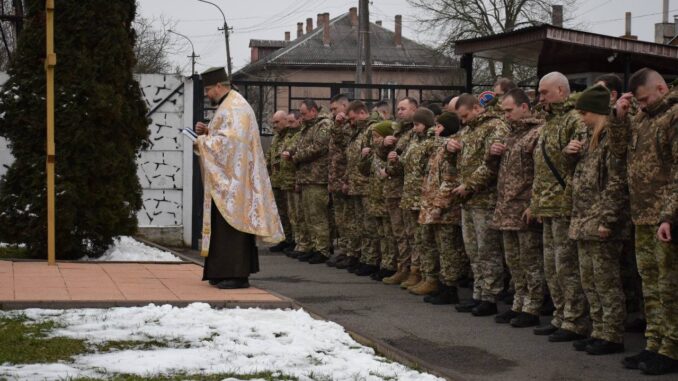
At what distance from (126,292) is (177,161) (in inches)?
285

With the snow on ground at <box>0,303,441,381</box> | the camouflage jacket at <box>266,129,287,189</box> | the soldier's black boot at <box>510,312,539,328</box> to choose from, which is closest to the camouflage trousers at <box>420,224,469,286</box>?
the soldier's black boot at <box>510,312,539,328</box>

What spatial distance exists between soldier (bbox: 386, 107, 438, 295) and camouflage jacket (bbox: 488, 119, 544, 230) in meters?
2.16

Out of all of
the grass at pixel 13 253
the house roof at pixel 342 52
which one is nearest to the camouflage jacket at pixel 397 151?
the grass at pixel 13 253

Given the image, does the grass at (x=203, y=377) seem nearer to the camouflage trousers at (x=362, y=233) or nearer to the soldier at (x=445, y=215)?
the soldier at (x=445, y=215)

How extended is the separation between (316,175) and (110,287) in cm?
541

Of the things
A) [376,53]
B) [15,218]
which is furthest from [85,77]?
[376,53]

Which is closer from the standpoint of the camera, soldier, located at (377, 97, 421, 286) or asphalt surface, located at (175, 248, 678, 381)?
asphalt surface, located at (175, 248, 678, 381)

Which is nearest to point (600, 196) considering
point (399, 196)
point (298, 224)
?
point (399, 196)

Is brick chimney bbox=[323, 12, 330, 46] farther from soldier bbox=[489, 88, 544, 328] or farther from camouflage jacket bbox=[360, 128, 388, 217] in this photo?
soldier bbox=[489, 88, 544, 328]

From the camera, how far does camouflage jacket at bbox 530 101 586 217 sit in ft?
31.3

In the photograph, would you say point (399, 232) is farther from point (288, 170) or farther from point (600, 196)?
point (600, 196)

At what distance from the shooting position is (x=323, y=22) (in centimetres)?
7688

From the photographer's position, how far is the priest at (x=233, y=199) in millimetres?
11922

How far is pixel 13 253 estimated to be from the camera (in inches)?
611
